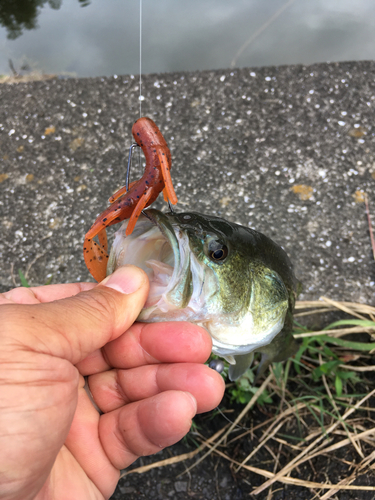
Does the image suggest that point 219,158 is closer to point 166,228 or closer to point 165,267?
point 165,267

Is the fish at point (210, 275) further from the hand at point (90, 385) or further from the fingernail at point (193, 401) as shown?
the fingernail at point (193, 401)

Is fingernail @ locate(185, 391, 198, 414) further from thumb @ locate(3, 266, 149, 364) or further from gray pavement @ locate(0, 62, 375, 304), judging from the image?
gray pavement @ locate(0, 62, 375, 304)

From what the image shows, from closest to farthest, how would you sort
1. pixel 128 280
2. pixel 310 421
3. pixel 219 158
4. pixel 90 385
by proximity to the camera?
pixel 128 280 < pixel 90 385 < pixel 310 421 < pixel 219 158

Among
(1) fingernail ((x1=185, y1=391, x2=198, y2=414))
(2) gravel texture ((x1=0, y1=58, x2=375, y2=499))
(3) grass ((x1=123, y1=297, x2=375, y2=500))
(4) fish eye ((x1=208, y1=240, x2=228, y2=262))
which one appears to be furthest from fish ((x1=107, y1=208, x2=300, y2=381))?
(2) gravel texture ((x1=0, y1=58, x2=375, y2=499))

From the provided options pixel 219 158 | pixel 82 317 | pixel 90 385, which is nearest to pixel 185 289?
pixel 82 317

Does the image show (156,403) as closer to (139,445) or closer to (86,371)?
(139,445)

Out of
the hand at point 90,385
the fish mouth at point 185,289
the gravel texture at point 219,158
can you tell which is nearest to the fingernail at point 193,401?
the hand at point 90,385
